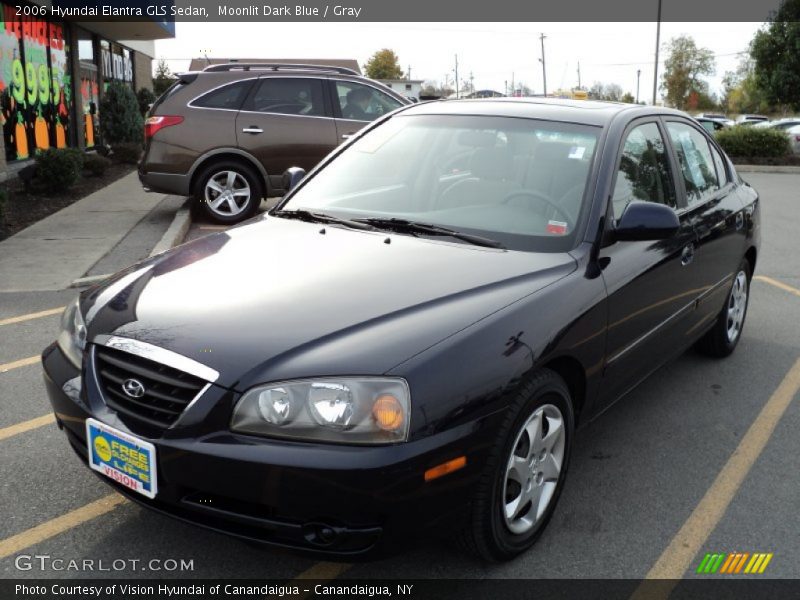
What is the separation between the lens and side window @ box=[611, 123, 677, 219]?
3.60 metres

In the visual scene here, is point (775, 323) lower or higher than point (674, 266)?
lower

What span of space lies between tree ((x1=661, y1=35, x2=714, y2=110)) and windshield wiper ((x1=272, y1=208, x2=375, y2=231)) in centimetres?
8732

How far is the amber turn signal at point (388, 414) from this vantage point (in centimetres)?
231

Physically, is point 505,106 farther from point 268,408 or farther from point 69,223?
point 69,223

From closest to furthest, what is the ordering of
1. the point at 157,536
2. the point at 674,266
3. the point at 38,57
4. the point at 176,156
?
the point at 157,536, the point at 674,266, the point at 176,156, the point at 38,57

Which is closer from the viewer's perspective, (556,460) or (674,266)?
(556,460)

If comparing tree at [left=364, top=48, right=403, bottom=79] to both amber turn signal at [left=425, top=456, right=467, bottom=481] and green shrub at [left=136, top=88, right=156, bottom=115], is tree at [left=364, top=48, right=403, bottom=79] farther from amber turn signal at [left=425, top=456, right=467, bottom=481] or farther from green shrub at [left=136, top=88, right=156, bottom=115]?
amber turn signal at [left=425, top=456, right=467, bottom=481]

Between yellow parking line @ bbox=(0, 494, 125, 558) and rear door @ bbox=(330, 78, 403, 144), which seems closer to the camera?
yellow parking line @ bbox=(0, 494, 125, 558)

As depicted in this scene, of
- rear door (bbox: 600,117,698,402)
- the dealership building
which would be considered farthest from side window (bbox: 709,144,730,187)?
the dealership building

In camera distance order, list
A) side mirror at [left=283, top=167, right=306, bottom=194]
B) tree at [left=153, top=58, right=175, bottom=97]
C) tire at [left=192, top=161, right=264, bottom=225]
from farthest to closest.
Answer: tree at [left=153, top=58, right=175, bottom=97]
tire at [left=192, top=161, right=264, bottom=225]
side mirror at [left=283, top=167, right=306, bottom=194]

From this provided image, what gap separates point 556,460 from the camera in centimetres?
300

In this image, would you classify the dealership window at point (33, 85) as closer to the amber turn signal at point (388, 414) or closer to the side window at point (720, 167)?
the side window at point (720, 167)

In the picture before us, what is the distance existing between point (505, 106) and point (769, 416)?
2.26 meters

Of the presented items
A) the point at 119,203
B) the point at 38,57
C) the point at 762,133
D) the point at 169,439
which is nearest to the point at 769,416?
the point at 169,439
